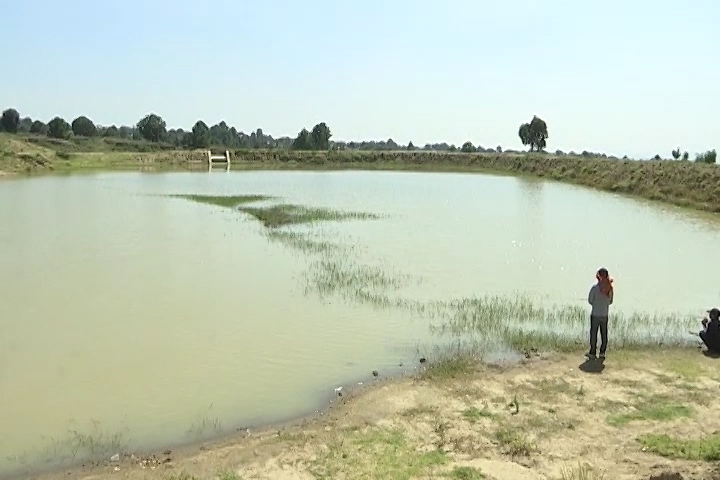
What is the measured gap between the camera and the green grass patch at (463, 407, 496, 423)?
297 inches

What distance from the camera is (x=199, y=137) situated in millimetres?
100250

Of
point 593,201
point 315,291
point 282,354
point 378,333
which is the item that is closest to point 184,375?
point 282,354

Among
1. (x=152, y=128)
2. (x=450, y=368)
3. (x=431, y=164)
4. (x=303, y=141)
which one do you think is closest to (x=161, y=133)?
(x=152, y=128)

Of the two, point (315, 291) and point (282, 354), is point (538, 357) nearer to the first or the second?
point (282, 354)

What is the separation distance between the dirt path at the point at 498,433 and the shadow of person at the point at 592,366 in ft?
0.12

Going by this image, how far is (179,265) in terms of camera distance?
17.2 m

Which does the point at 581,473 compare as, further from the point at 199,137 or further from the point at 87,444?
the point at 199,137

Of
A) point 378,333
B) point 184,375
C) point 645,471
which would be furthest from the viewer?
point 378,333

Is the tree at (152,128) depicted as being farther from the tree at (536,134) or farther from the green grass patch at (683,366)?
the green grass patch at (683,366)

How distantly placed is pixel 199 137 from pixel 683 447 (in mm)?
99853

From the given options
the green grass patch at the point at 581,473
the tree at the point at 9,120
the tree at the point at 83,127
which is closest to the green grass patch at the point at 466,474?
the green grass patch at the point at 581,473

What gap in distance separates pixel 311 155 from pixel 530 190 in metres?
43.7

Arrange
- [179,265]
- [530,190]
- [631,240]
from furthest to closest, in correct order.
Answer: [530,190] < [631,240] < [179,265]

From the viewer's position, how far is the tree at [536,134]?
85562 mm
